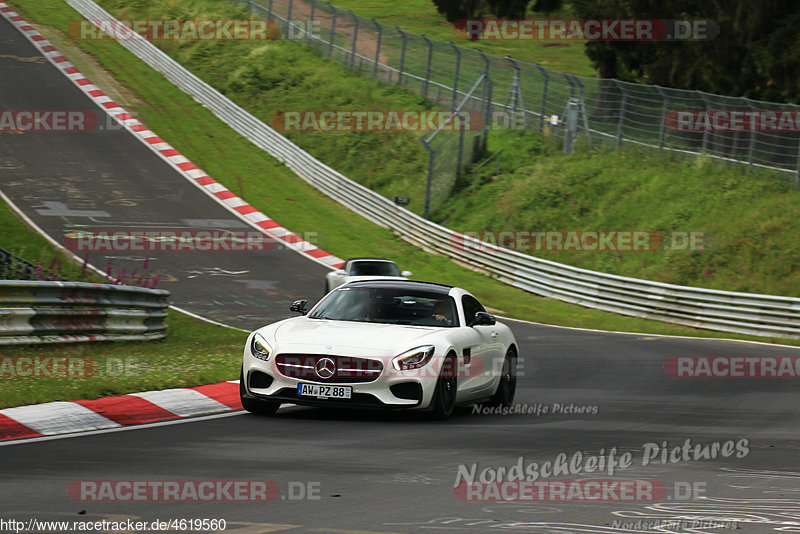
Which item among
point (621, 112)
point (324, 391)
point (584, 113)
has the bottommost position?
point (584, 113)

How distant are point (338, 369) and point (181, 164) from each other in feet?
94.5

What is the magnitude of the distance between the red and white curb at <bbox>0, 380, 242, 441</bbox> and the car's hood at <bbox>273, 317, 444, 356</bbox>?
969 mm

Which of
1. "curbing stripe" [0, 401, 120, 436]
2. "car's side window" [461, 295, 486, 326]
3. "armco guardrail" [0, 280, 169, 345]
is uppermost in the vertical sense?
"car's side window" [461, 295, 486, 326]

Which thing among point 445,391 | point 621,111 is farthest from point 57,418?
point 621,111

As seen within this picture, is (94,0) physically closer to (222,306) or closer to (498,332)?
(222,306)

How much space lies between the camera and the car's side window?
37.4 ft

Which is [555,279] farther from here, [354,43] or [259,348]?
[354,43]

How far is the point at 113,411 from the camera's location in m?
9.73

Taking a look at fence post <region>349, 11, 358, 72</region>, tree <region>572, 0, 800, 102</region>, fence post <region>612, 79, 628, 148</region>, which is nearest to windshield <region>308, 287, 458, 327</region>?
tree <region>572, 0, 800, 102</region>

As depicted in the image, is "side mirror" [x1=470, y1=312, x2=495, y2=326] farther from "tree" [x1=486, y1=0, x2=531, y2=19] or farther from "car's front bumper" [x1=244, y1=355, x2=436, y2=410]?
"tree" [x1=486, y1=0, x2=531, y2=19]

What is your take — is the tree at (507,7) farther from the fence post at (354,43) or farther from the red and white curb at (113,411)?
the red and white curb at (113,411)

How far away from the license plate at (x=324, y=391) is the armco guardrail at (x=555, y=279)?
15.8 m

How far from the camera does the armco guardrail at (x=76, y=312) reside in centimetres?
1243

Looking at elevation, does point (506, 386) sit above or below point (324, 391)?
below
